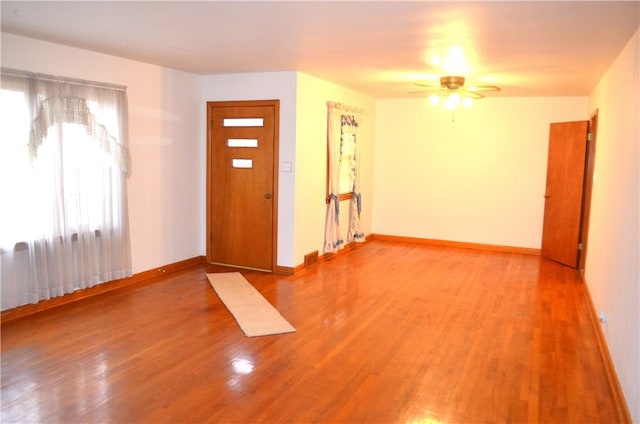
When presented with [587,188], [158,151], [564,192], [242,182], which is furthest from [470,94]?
[158,151]

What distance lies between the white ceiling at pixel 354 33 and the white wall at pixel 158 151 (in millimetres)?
197

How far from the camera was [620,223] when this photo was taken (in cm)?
354

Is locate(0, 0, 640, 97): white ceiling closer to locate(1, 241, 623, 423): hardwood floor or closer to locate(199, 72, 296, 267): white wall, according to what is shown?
locate(199, 72, 296, 267): white wall

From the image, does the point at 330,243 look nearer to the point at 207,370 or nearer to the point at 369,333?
the point at 369,333

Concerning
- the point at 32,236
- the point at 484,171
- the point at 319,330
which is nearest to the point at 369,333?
the point at 319,330

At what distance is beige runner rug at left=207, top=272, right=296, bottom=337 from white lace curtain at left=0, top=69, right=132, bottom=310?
1032 mm

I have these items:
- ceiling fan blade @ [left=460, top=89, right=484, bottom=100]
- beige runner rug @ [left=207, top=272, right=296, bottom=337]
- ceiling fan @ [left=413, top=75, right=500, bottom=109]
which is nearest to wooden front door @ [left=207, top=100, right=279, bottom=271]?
beige runner rug @ [left=207, top=272, right=296, bottom=337]

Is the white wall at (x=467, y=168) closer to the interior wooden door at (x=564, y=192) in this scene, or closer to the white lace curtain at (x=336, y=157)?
the interior wooden door at (x=564, y=192)

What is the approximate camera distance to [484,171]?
764 cm

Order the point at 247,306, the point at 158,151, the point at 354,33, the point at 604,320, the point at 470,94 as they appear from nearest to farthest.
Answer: the point at 354,33
the point at 604,320
the point at 247,306
the point at 158,151
the point at 470,94

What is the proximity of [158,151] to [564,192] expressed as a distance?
5403mm

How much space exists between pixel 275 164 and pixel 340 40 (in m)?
2.20

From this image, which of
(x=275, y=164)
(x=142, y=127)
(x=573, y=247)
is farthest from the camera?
(x=573, y=247)

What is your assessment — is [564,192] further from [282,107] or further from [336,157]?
[282,107]
